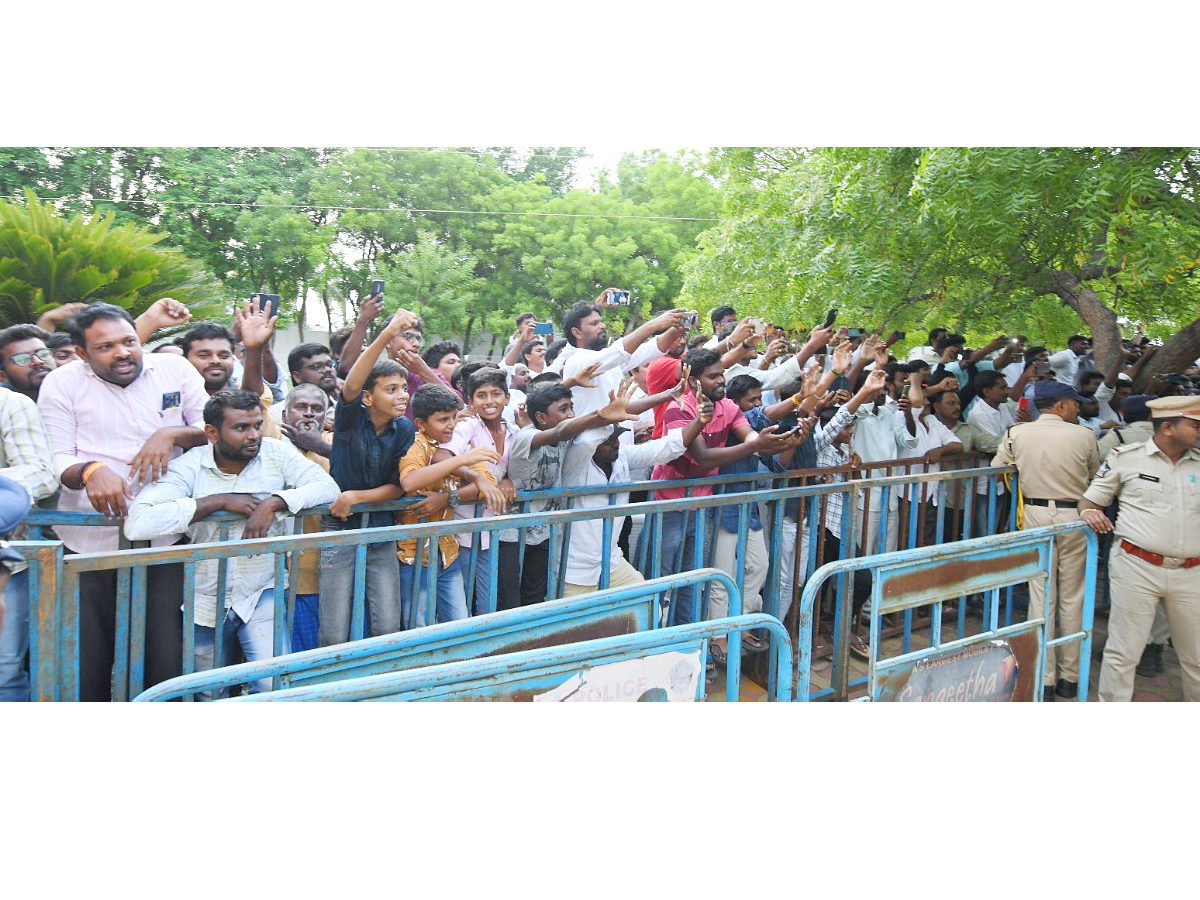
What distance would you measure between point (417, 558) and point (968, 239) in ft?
16.3

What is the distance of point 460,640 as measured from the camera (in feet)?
10.0

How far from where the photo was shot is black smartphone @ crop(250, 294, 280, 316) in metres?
4.52

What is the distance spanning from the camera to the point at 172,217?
4371mm

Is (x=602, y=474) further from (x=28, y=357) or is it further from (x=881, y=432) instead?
(x=28, y=357)

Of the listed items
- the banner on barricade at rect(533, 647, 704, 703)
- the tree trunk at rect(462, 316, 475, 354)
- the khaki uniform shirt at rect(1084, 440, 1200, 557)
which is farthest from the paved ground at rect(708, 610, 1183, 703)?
the tree trunk at rect(462, 316, 475, 354)

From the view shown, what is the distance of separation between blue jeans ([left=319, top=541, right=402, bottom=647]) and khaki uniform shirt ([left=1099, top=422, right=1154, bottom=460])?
5060 millimetres

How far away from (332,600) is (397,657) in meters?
0.87

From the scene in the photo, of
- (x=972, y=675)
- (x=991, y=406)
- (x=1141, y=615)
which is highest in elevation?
(x=991, y=406)

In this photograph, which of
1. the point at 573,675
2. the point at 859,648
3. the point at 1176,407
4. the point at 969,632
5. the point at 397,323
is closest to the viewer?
the point at 573,675

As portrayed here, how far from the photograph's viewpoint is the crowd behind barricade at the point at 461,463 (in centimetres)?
356

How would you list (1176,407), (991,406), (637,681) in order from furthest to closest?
(991,406)
(1176,407)
(637,681)

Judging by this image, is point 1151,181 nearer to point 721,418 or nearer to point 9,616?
point 721,418

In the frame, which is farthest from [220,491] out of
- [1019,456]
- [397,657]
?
[1019,456]

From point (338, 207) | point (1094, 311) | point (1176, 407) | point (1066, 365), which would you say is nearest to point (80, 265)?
point (338, 207)
